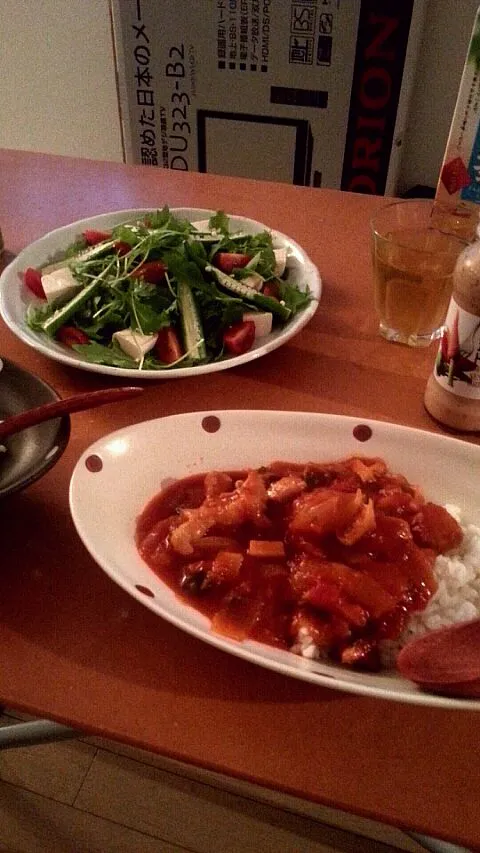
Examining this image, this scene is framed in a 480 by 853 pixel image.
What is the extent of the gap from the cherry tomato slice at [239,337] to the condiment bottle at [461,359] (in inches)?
11.5

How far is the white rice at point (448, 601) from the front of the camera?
2.28 ft

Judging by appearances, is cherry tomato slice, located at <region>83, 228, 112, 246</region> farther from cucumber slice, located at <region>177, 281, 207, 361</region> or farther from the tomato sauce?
the tomato sauce

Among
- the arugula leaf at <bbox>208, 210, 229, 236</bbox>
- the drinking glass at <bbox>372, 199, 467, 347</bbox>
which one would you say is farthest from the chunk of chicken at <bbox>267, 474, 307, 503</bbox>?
the arugula leaf at <bbox>208, 210, 229, 236</bbox>

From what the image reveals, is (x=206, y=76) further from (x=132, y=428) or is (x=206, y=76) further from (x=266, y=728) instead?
(x=266, y=728)

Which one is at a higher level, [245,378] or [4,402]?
[4,402]

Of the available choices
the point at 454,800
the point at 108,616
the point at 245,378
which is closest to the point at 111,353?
the point at 245,378

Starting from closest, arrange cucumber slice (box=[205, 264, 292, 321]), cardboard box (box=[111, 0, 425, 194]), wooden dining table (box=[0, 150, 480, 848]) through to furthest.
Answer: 1. wooden dining table (box=[0, 150, 480, 848])
2. cucumber slice (box=[205, 264, 292, 321])
3. cardboard box (box=[111, 0, 425, 194])

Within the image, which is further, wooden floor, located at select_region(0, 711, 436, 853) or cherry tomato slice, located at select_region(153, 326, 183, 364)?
wooden floor, located at select_region(0, 711, 436, 853)

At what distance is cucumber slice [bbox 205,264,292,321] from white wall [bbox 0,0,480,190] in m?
2.12

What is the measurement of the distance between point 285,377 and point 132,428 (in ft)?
1.06

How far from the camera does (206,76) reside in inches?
114

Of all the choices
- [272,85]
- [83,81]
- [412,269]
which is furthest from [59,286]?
[83,81]

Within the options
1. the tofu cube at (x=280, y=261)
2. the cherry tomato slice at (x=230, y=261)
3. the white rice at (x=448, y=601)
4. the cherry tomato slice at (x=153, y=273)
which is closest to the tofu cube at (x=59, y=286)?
the cherry tomato slice at (x=153, y=273)

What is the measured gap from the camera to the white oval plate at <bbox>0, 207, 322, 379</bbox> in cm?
104
